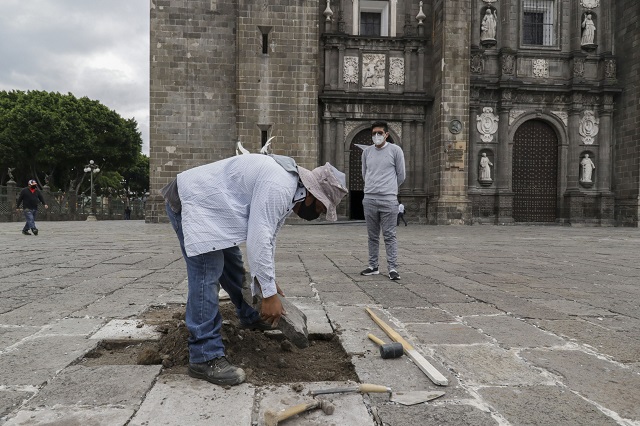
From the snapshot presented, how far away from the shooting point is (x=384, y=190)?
17.8 feet

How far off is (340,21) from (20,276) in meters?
16.3

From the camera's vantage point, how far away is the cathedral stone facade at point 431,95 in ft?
55.3

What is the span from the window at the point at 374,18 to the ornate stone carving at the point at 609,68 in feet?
29.2

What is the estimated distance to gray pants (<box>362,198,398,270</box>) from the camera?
212 inches

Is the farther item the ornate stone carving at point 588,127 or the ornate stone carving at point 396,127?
the ornate stone carving at point 588,127

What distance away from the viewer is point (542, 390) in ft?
7.14

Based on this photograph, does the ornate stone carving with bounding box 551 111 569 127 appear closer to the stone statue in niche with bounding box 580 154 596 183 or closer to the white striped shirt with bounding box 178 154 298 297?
the stone statue in niche with bounding box 580 154 596 183

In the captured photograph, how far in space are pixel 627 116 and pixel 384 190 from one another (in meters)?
18.5

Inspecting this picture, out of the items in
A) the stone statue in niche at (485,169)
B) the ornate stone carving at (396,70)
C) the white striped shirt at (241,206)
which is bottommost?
the white striped shirt at (241,206)

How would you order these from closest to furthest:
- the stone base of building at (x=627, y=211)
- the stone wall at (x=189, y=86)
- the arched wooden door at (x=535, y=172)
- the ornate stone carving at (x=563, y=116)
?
the stone wall at (x=189, y=86) < the stone base of building at (x=627, y=211) < the ornate stone carving at (x=563, y=116) < the arched wooden door at (x=535, y=172)

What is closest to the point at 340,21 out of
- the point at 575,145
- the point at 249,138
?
the point at 249,138

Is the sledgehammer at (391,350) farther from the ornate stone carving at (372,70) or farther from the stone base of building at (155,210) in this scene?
the ornate stone carving at (372,70)

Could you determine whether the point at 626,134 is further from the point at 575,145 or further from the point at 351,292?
the point at 351,292

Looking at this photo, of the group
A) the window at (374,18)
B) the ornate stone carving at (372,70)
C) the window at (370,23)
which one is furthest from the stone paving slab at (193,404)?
the window at (370,23)
